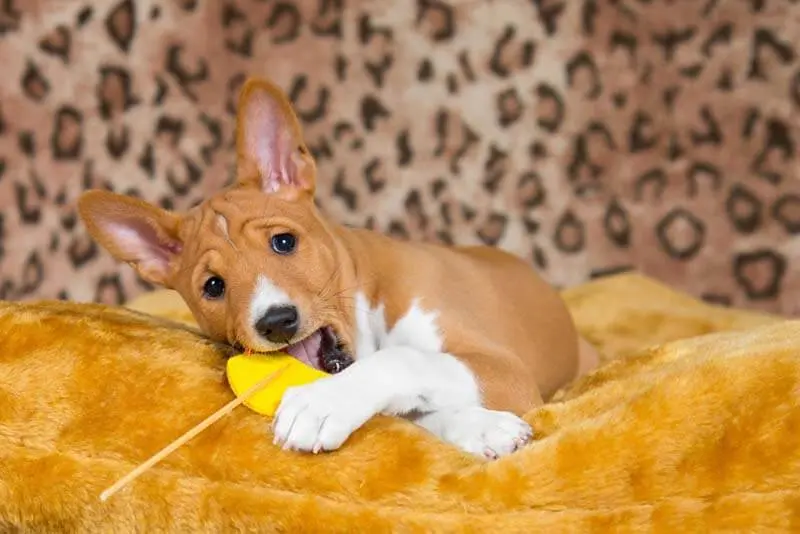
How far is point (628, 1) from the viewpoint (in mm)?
3951

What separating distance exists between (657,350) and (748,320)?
1.19m

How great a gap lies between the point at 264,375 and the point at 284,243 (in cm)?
52

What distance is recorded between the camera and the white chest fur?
2.46m

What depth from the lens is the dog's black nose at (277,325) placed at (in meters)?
2.01

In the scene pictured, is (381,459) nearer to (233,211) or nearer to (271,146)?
(233,211)

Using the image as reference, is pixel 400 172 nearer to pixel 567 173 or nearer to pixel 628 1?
pixel 567 173

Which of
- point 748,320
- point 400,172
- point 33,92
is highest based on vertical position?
point 33,92

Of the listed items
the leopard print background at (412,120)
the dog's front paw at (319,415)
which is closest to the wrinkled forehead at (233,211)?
the dog's front paw at (319,415)

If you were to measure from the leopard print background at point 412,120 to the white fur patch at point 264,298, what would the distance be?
193 centimetres

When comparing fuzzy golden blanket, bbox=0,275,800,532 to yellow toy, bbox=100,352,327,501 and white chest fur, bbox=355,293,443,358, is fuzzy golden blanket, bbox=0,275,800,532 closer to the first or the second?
yellow toy, bbox=100,352,327,501

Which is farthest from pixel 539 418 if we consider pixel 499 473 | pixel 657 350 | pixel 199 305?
pixel 199 305

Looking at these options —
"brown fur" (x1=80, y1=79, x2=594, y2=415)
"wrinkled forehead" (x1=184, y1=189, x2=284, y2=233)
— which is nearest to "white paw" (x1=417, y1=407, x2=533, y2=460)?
"brown fur" (x1=80, y1=79, x2=594, y2=415)

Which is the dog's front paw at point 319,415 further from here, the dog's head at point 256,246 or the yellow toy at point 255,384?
the dog's head at point 256,246

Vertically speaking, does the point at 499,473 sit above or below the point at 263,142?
below
